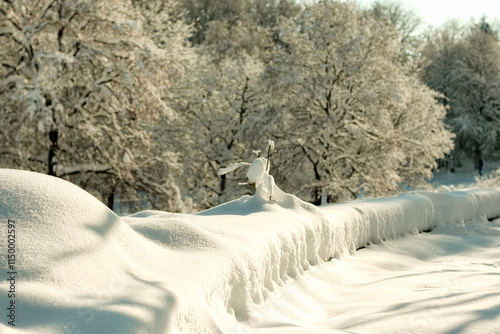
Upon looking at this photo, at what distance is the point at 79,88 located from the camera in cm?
1569

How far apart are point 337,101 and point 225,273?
632 inches

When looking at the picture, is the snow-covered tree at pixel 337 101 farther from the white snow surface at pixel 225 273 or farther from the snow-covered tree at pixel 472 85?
the snow-covered tree at pixel 472 85

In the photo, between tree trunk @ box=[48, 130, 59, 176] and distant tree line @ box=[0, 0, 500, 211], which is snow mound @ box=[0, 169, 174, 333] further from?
tree trunk @ box=[48, 130, 59, 176]

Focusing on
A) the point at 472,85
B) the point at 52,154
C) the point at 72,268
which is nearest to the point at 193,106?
the point at 52,154

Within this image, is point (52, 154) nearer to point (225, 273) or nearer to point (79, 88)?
point (79, 88)

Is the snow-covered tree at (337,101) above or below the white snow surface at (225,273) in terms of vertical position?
above

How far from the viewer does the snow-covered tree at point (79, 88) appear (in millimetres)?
13961

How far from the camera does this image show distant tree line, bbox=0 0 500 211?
14617 millimetres

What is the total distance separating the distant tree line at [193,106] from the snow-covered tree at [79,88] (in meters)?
0.04

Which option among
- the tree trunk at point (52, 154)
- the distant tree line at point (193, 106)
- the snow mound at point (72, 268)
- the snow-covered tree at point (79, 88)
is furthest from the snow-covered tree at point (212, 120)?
the snow mound at point (72, 268)

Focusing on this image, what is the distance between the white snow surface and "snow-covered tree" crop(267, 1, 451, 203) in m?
11.3

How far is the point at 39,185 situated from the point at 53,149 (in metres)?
12.2

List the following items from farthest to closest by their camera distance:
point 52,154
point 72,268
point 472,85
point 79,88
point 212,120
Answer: point 472,85, point 212,120, point 79,88, point 52,154, point 72,268

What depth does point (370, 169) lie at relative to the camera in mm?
18719
